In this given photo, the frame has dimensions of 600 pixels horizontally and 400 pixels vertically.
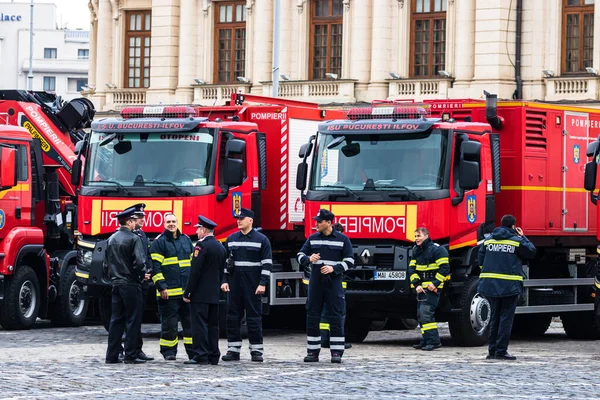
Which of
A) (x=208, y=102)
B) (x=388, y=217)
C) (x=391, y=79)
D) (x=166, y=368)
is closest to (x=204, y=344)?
(x=166, y=368)

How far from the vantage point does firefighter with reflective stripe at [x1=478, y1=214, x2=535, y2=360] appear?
19688 mm

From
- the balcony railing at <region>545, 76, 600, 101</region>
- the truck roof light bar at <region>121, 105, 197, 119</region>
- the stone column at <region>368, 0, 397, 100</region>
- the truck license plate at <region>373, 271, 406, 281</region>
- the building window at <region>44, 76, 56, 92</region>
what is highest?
the building window at <region>44, 76, 56, 92</region>

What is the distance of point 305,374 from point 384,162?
5.12 metres

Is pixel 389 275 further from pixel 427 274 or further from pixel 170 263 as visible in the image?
pixel 170 263

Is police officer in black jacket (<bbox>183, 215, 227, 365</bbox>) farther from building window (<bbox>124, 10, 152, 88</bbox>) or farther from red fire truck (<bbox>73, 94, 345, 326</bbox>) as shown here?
building window (<bbox>124, 10, 152, 88</bbox>)

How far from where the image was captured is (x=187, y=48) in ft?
176

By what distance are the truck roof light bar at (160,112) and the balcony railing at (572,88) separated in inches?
897

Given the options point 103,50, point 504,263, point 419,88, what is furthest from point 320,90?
point 504,263

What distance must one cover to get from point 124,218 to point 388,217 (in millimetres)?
4357

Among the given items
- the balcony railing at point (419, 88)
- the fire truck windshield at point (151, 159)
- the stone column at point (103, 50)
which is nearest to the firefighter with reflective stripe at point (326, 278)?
the fire truck windshield at point (151, 159)

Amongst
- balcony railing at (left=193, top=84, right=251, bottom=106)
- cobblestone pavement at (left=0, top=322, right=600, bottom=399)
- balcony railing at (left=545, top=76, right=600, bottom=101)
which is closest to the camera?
cobblestone pavement at (left=0, top=322, right=600, bottom=399)

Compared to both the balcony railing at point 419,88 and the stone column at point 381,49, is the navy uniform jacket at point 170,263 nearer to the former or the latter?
the balcony railing at point 419,88

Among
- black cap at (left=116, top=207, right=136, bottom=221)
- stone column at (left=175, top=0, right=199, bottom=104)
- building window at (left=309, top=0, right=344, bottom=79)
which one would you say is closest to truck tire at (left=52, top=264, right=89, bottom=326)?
black cap at (left=116, top=207, right=136, bottom=221)

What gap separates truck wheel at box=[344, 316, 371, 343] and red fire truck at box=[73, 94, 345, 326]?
98 cm
